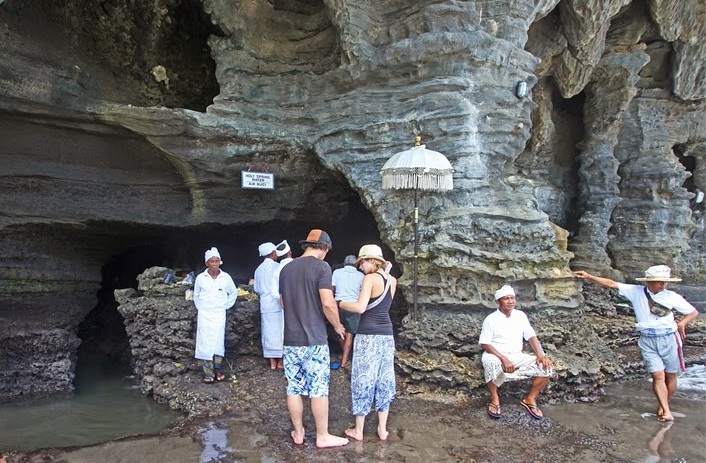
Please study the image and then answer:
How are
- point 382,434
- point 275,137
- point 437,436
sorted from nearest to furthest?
1. point 382,434
2. point 437,436
3. point 275,137

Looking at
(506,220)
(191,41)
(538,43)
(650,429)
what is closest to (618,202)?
(538,43)

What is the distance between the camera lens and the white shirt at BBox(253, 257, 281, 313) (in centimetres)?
603

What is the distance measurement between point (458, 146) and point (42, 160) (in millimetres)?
5811

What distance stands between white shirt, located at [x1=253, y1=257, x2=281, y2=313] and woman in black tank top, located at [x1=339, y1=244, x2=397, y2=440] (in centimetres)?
225

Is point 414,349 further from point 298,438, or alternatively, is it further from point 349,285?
point 298,438

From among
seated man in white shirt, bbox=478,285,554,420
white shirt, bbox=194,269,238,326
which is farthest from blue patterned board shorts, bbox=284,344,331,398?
white shirt, bbox=194,269,238,326

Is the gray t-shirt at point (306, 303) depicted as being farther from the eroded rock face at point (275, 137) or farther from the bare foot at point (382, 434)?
the eroded rock face at point (275, 137)

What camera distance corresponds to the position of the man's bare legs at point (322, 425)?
3.76 metres

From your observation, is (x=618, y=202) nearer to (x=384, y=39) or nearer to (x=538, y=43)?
(x=538, y=43)

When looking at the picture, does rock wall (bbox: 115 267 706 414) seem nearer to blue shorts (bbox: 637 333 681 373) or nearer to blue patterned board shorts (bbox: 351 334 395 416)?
blue shorts (bbox: 637 333 681 373)

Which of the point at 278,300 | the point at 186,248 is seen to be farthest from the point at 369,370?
the point at 186,248

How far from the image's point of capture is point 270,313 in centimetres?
606

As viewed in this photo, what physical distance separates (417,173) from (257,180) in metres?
2.86

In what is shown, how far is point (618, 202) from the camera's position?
11570 millimetres
